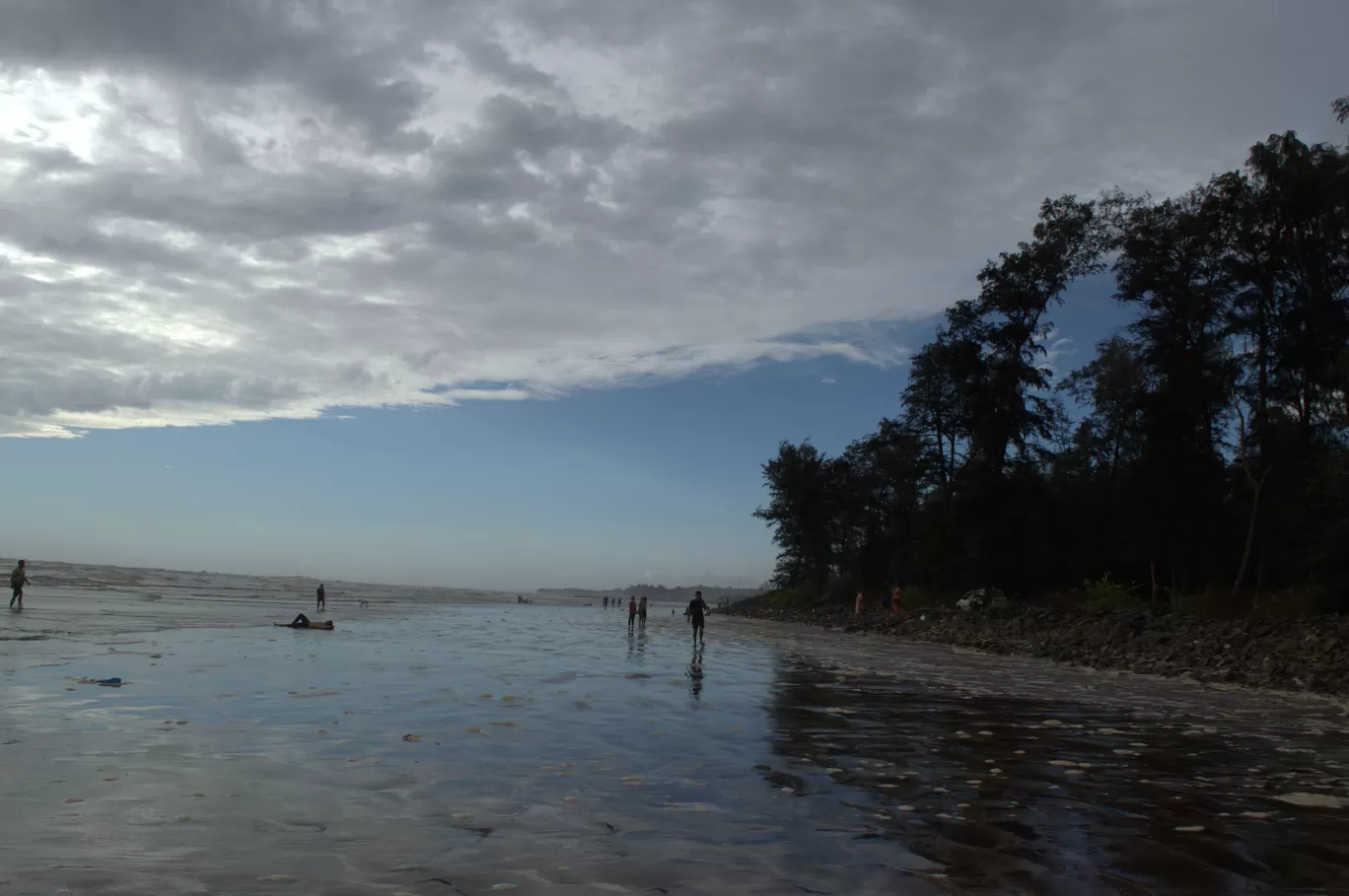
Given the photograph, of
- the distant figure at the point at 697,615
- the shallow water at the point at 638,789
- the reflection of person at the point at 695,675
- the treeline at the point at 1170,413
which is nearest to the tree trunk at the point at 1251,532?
the treeline at the point at 1170,413

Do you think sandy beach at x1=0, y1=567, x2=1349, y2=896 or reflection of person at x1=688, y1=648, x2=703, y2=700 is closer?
sandy beach at x1=0, y1=567, x2=1349, y2=896

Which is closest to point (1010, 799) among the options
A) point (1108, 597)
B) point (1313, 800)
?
point (1313, 800)

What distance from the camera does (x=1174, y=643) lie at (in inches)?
969

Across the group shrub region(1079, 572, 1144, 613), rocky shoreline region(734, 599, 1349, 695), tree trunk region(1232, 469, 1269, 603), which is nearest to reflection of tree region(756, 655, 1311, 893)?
rocky shoreline region(734, 599, 1349, 695)

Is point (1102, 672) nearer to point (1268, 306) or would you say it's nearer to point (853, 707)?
point (853, 707)

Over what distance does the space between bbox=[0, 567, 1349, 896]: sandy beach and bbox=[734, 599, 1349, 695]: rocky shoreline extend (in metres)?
3.35

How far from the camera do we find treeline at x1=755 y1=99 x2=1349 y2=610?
3067 cm

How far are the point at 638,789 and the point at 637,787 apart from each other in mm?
76

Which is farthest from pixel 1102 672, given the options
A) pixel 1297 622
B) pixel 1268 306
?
pixel 1268 306

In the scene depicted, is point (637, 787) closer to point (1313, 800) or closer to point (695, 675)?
point (1313, 800)

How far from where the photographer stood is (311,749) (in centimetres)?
891

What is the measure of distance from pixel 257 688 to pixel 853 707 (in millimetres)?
9520

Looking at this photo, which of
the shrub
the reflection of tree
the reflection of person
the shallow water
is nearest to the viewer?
the shallow water

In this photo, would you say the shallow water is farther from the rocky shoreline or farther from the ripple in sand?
the rocky shoreline
